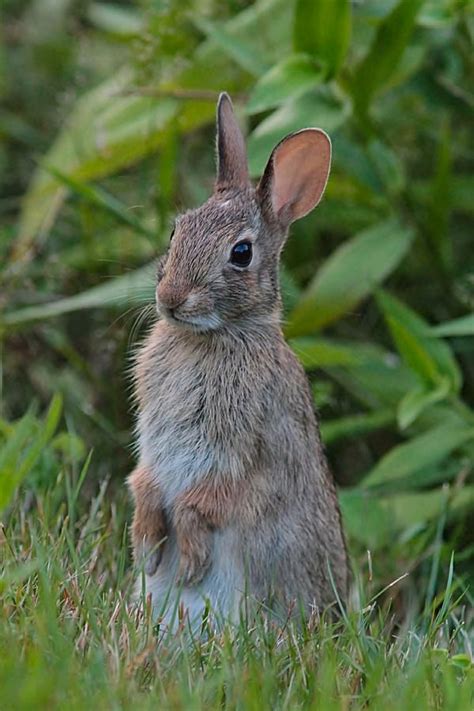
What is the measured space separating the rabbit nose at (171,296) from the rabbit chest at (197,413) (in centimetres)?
27

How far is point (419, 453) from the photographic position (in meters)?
4.80

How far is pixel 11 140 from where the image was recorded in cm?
728

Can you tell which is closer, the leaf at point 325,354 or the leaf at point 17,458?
the leaf at point 17,458

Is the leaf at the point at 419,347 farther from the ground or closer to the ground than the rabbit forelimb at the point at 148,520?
farther from the ground

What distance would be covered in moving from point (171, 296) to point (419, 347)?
145cm

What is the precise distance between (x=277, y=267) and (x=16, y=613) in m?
1.44

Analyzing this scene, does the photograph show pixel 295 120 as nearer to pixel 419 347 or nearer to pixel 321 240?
pixel 419 347

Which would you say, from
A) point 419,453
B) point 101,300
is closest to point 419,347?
point 419,453

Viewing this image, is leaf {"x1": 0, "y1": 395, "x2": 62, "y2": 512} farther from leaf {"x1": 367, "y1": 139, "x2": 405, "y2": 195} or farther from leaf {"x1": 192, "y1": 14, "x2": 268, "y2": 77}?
leaf {"x1": 367, "y1": 139, "x2": 405, "y2": 195}

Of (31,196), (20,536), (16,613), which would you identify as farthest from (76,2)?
(16,613)

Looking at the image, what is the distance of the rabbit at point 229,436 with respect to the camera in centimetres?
371

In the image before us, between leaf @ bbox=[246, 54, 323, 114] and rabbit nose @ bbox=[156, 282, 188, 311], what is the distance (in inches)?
47.1

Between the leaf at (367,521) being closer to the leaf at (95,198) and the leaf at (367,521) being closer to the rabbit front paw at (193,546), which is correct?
the rabbit front paw at (193,546)

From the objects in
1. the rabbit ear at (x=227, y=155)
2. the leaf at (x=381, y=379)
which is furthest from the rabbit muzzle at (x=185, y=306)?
the leaf at (x=381, y=379)
